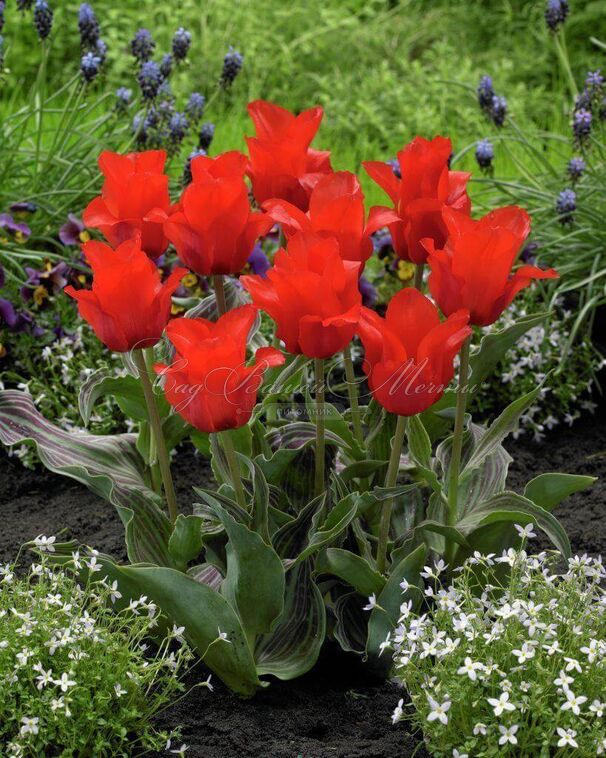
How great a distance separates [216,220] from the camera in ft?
5.84

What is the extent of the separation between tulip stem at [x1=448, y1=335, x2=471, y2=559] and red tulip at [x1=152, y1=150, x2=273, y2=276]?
40 cm

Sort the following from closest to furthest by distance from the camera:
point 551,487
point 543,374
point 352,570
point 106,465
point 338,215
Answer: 1. point 338,215
2. point 352,570
3. point 551,487
4. point 106,465
5. point 543,374

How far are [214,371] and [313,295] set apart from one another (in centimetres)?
18

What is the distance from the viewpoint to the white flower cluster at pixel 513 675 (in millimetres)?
1572

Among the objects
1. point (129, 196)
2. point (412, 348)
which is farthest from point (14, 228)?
point (412, 348)

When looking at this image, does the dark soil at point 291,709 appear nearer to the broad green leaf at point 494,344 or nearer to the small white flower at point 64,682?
the small white flower at point 64,682

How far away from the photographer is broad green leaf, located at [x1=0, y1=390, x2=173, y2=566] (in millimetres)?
1966

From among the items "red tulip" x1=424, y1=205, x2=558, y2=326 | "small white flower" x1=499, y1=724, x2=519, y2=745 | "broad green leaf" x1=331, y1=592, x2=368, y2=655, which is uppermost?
"red tulip" x1=424, y1=205, x2=558, y2=326

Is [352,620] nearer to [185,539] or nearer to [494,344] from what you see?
[185,539]

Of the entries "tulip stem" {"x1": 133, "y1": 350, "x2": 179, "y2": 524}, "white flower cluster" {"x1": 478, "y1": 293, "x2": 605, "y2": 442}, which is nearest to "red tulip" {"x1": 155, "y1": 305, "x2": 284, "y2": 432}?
"tulip stem" {"x1": 133, "y1": 350, "x2": 179, "y2": 524}

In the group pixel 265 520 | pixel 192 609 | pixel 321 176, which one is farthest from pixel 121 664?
pixel 321 176

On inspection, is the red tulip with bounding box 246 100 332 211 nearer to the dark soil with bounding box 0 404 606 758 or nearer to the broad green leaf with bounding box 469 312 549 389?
the broad green leaf with bounding box 469 312 549 389

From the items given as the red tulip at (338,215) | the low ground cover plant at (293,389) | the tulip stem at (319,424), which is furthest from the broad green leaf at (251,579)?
the red tulip at (338,215)

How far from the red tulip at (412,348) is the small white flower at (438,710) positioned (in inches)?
16.8
